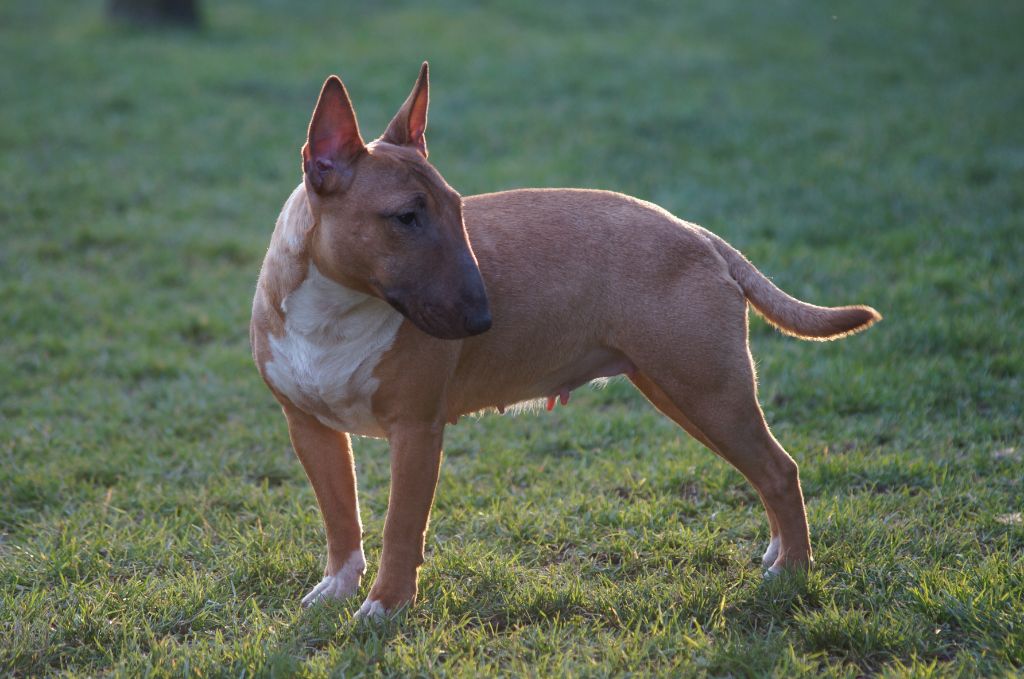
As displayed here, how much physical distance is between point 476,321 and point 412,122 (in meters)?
0.81

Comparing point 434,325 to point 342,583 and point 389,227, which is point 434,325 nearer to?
point 389,227

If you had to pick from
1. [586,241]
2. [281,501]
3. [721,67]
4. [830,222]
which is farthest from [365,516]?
[721,67]

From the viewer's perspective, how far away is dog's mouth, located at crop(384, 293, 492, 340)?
3.41 meters

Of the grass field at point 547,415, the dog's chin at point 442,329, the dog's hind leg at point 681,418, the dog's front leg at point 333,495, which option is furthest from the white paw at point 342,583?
the dog's hind leg at point 681,418

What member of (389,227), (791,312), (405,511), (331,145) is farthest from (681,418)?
(331,145)

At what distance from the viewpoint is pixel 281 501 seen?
493cm

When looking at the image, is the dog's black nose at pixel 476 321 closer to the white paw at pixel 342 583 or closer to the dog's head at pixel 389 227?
the dog's head at pixel 389 227

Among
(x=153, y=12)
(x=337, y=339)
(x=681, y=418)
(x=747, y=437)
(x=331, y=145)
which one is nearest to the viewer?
(x=331, y=145)

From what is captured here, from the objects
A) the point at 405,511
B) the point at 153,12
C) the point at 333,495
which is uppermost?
the point at 153,12

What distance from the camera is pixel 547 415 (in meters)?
5.91

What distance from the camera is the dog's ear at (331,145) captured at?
11.4ft

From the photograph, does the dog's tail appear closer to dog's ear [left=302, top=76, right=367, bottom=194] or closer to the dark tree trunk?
dog's ear [left=302, top=76, right=367, bottom=194]

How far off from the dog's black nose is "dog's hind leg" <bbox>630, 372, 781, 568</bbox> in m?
0.87

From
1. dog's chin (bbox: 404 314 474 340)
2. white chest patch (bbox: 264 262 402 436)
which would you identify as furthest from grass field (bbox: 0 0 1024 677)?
dog's chin (bbox: 404 314 474 340)
